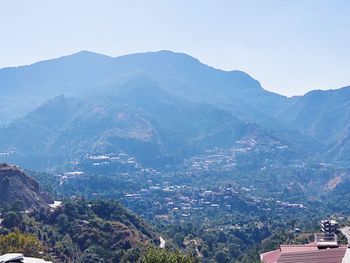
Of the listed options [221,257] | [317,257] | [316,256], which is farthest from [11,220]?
[317,257]

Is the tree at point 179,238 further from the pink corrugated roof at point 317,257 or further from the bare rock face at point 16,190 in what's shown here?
the pink corrugated roof at point 317,257

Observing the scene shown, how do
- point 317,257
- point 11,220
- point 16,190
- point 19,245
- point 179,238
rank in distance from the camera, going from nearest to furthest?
point 317,257 < point 19,245 < point 11,220 < point 16,190 < point 179,238

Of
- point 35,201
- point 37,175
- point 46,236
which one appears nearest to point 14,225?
point 46,236

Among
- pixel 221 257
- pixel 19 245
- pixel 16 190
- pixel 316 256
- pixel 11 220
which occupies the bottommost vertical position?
pixel 221 257

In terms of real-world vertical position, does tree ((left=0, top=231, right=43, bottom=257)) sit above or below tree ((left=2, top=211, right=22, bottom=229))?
above

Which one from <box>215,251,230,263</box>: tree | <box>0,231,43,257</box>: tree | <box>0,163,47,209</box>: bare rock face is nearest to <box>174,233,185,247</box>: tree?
<box>215,251,230,263</box>: tree

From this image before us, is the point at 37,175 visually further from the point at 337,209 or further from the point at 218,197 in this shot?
the point at 337,209

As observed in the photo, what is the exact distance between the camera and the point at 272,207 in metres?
192

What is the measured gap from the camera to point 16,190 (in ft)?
338

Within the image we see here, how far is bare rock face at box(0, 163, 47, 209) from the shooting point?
3991 inches

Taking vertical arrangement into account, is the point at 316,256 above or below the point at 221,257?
above

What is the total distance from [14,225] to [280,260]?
128 feet

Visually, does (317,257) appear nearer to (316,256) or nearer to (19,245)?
(316,256)

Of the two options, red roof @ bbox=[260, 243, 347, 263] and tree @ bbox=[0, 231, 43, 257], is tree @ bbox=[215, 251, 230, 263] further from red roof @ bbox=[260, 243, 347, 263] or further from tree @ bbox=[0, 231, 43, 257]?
tree @ bbox=[0, 231, 43, 257]
